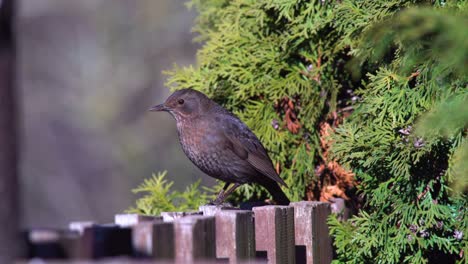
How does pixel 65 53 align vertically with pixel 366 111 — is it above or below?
above

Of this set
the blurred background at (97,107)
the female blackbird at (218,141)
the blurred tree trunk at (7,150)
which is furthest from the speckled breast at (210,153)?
the blurred background at (97,107)

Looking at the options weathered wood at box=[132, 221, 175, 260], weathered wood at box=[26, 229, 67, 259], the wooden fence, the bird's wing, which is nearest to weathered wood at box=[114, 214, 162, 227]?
the wooden fence

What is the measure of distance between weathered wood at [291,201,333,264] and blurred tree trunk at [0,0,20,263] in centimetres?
210

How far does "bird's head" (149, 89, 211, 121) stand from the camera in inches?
200

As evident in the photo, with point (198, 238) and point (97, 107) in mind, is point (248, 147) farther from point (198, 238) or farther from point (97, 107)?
point (97, 107)

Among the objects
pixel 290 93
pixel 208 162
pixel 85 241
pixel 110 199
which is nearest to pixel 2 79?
pixel 85 241

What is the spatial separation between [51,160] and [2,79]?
11.1m

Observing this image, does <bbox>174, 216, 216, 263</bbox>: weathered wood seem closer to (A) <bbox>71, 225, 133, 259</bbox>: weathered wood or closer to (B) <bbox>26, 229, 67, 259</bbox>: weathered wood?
(A) <bbox>71, 225, 133, 259</bbox>: weathered wood

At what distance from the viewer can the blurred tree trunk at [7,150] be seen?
6.98 ft

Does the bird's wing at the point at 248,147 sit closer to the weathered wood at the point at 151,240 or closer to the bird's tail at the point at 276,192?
the bird's tail at the point at 276,192

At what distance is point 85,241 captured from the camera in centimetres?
243

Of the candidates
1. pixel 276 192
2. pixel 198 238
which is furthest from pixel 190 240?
pixel 276 192

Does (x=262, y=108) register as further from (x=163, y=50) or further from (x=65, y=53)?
(x=65, y=53)

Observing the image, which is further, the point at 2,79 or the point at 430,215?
the point at 430,215
